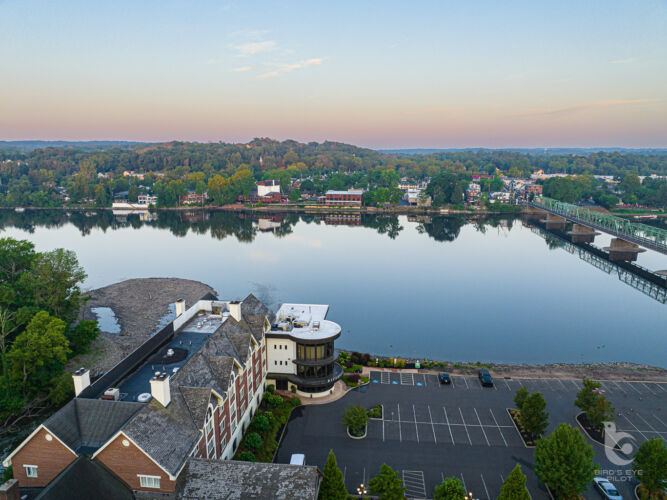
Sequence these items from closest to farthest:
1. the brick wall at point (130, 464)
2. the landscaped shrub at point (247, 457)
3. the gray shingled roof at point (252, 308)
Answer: the brick wall at point (130, 464)
the landscaped shrub at point (247, 457)
the gray shingled roof at point (252, 308)

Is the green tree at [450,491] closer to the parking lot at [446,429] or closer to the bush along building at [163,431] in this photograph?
the parking lot at [446,429]

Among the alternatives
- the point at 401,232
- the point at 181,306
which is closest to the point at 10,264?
the point at 181,306

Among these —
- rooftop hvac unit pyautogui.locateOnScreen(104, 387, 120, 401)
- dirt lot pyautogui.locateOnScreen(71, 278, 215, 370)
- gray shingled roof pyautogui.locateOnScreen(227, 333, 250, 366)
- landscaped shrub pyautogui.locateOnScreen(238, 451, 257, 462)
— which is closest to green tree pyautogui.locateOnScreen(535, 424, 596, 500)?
landscaped shrub pyautogui.locateOnScreen(238, 451, 257, 462)

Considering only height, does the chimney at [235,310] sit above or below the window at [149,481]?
above

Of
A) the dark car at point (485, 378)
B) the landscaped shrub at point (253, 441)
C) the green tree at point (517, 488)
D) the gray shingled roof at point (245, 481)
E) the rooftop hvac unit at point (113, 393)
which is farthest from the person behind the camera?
Result: the dark car at point (485, 378)

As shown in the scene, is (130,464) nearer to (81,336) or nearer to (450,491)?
(450,491)

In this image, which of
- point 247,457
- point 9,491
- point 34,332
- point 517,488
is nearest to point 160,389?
point 9,491

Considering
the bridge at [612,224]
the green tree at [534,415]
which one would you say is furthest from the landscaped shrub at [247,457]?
the bridge at [612,224]
